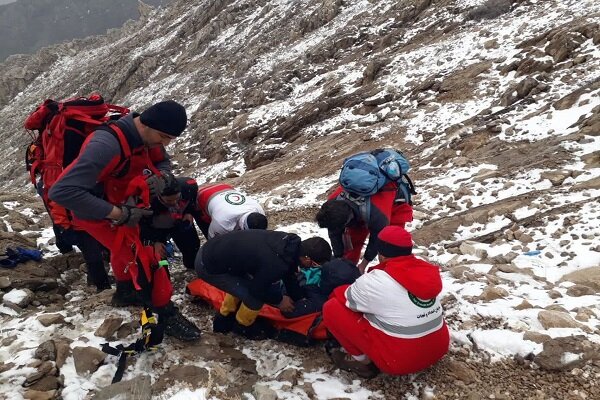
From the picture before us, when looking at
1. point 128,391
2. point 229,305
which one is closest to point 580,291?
point 229,305

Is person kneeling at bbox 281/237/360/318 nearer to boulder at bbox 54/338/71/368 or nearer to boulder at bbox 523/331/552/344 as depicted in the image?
boulder at bbox 523/331/552/344

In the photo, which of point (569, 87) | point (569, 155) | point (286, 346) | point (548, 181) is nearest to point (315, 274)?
point (286, 346)

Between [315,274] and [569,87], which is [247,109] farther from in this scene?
[315,274]

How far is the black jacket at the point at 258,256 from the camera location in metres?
3.95

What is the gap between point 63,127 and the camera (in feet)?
13.8

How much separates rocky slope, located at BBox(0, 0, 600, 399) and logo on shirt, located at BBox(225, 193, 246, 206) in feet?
5.53

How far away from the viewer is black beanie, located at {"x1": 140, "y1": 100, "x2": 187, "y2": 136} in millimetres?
3604

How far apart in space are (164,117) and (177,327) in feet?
6.19

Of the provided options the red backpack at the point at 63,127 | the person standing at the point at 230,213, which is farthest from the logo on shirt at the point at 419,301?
the red backpack at the point at 63,127

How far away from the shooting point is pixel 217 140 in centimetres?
1762

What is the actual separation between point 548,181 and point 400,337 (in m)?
4.70

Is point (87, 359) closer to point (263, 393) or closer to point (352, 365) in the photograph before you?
point (263, 393)

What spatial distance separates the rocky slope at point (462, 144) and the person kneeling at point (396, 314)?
0.84ft

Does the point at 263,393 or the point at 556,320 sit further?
the point at 556,320
